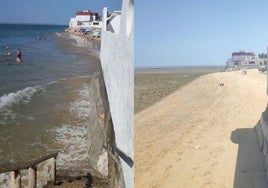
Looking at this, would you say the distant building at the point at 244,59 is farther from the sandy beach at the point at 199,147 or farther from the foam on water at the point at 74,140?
the foam on water at the point at 74,140

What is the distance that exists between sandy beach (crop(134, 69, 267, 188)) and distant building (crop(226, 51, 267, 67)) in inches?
1493

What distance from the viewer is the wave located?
15.0 metres

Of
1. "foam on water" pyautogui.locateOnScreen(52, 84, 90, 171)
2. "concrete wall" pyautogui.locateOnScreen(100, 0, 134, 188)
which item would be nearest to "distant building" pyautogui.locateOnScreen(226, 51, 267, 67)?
"foam on water" pyautogui.locateOnScreen(52, 84, 90, 171)

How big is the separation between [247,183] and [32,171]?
4705 millimetres

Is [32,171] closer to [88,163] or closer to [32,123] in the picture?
[88,163]

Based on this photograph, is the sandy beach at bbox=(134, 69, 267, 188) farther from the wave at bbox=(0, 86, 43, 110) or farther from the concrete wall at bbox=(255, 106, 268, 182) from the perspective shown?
the wave at bbox=(0, 86, 43, 110)

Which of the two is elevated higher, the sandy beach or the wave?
the wave

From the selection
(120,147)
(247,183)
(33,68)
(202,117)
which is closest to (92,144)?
(120,147)

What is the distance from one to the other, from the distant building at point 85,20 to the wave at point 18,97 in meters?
28.4

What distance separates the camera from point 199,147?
1051 cm

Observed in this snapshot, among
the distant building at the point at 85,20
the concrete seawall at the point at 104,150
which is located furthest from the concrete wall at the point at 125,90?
the distant building at the point at 85,20

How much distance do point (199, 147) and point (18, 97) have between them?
30.3ft

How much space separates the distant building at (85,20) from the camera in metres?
47.3

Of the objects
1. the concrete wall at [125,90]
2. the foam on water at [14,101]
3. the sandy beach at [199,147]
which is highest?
the concrete wall at [125,90]
